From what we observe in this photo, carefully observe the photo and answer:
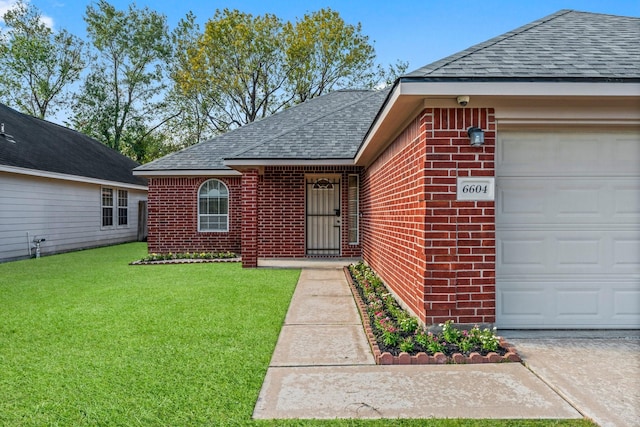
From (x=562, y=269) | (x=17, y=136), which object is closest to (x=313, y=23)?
(x=17, y=136)

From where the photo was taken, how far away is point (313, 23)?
2583 cm

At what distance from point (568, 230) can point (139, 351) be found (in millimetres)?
4719

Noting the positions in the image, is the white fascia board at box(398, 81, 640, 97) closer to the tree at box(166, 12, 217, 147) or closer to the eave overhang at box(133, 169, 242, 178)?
the eave overhang at box(133, 169, 242, 178)

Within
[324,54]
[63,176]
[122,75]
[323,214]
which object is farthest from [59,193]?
[122,75]

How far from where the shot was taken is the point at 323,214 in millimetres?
11523

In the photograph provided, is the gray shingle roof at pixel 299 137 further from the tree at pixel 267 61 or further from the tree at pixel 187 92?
the tree at pixel 187 92

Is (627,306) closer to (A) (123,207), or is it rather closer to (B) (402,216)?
(B) (402,216)

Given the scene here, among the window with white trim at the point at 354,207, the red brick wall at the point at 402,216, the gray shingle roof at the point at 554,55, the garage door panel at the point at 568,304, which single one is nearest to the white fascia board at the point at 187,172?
the window with white trim at the point at 354,207

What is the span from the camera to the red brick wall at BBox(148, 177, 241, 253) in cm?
1272

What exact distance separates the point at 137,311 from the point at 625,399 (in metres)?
5.43

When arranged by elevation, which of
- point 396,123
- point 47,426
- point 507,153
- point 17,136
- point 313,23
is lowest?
point 47,426

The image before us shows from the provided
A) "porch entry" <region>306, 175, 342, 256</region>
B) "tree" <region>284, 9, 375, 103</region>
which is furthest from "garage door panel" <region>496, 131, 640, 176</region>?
"tree" <region>284, 9, 375, 103</region>

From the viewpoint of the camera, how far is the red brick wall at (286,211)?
37.1 ft

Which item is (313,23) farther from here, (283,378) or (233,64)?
(283,378)
